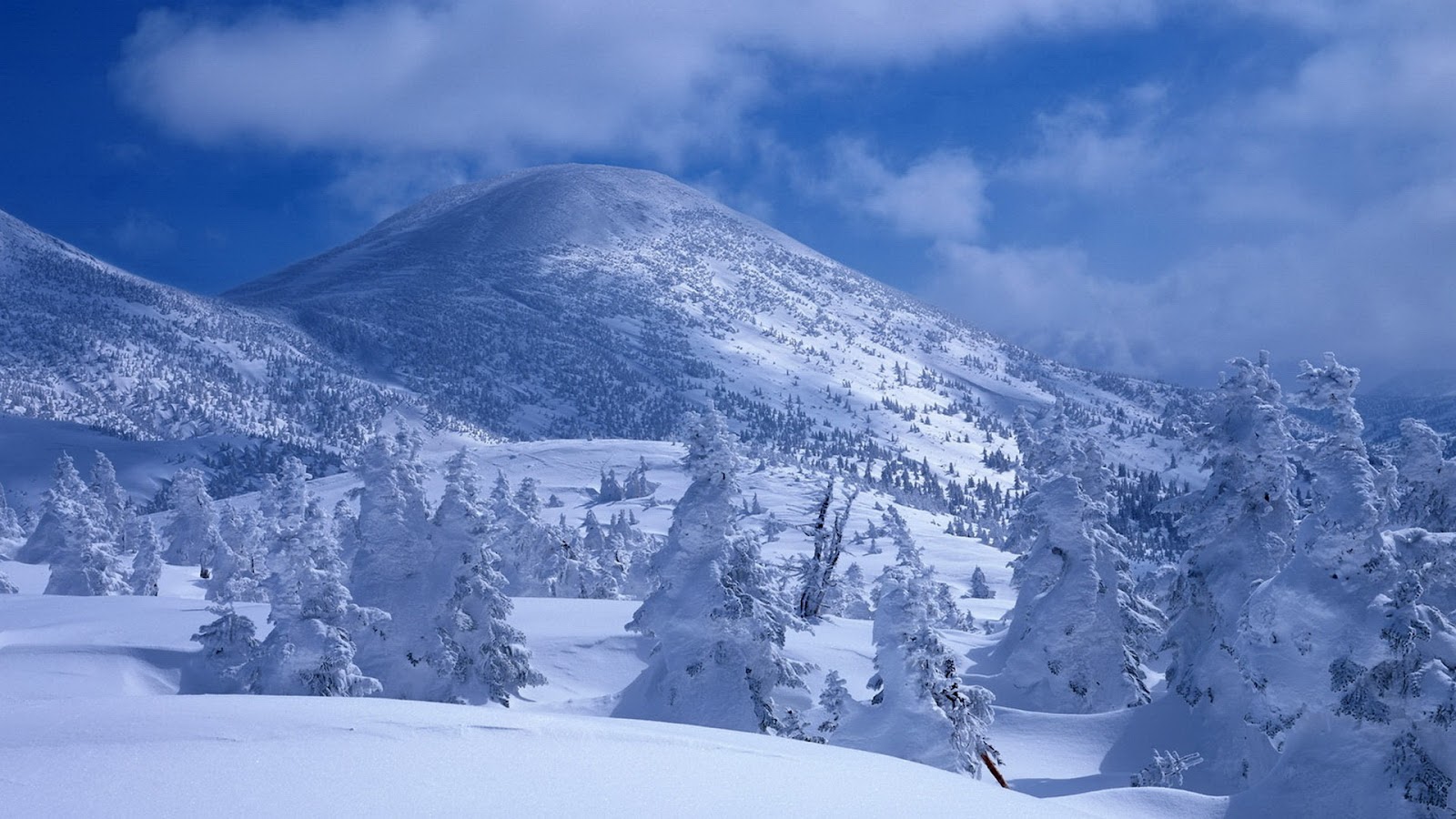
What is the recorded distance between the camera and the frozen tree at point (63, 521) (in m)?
49.7

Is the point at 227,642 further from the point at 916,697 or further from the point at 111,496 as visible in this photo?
the point at 111,496

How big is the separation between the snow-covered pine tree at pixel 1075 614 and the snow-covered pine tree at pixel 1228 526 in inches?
134

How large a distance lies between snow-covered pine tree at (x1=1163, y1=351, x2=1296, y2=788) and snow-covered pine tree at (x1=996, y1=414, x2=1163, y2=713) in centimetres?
341

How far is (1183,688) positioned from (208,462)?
22476cm

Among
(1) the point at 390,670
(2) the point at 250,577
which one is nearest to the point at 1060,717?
(1) the point at 390,670

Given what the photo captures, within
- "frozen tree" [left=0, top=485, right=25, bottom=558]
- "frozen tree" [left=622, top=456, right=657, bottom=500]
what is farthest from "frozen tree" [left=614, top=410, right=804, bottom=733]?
"frozen tree" [left=622, top=456, right=657, bottom=500]

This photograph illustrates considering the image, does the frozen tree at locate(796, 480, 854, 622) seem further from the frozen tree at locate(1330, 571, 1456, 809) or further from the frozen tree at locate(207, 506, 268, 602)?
the frozen tree at locate(207, 506, 268, 602)

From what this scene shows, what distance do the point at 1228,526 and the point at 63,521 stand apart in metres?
62.1

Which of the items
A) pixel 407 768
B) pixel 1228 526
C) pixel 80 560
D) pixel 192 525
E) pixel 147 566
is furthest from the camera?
pixel 192 525

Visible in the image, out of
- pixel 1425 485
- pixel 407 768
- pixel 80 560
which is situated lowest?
pixel 80 560

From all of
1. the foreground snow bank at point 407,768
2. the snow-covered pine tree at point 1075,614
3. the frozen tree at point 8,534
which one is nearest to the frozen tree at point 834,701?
the foreground snow bank at point 407,768

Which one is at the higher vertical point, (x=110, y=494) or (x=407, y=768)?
(x=407, y=768)

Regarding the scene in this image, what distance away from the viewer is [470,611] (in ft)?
78.2

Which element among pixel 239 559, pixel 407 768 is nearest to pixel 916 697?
pixel 407 768
